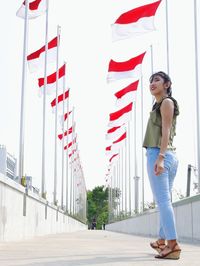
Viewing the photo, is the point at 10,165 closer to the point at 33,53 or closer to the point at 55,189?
the point at 55,189

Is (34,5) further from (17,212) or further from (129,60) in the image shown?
(17,212)

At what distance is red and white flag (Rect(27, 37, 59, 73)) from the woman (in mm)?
11486

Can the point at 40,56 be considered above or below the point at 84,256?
above

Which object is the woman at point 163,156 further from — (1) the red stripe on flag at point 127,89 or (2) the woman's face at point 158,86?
(1) the red stripe on flag at point 127,89

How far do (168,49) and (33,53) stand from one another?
438 centimetres

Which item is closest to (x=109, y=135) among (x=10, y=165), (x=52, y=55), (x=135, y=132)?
(x=135, y=132)

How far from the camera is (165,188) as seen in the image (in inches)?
213

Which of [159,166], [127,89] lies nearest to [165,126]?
[159,166]

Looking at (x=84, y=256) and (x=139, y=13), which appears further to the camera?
(x=139, y=13)

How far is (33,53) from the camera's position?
1764cm

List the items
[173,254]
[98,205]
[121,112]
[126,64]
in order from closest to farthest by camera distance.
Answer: [173,254], [126,64], [121,112], [98,205]

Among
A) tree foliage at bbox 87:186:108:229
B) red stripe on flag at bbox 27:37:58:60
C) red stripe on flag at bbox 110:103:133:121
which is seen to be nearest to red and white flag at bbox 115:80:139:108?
red stripe on flag at bbox 110:103:133:121

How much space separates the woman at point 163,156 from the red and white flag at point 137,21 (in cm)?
965

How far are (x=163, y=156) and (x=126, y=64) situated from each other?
527 inches
